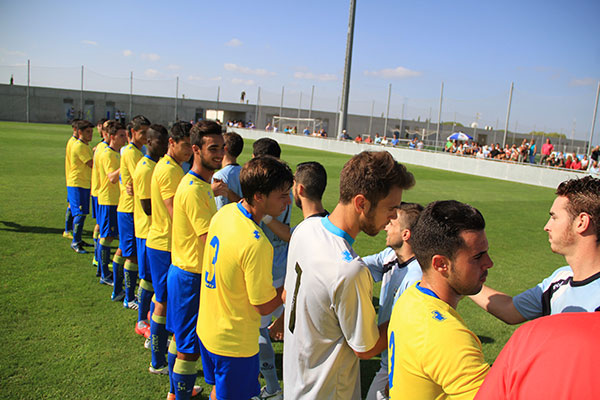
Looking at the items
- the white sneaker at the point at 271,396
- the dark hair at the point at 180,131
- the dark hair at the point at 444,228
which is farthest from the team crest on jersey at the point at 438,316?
the dark hair at the point at 180,131

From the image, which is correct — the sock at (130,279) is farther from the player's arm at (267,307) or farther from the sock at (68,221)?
the sock at (68,221)

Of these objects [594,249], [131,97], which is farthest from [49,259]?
[131,97]

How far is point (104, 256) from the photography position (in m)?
5.73

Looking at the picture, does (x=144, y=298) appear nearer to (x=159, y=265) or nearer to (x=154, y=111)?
(x=159, y=265)

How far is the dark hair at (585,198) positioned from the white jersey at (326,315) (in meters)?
1.17

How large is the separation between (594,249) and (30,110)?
54.5 meters

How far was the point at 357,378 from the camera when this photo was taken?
6.83ft

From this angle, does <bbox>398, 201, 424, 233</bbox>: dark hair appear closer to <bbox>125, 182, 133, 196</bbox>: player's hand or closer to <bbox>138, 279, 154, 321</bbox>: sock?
<bbox>138, 279, 154, 321</bbox>: sock

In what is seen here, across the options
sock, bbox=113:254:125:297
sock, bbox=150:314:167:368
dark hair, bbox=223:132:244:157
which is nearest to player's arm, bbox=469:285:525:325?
sock, bbox=150:314:167:368

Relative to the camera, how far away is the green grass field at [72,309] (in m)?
3.63

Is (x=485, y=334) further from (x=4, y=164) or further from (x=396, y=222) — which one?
(x=4, y=164)

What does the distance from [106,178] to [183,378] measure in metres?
Result: 4.16

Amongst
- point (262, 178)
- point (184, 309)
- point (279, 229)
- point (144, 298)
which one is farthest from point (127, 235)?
point (262, 178)

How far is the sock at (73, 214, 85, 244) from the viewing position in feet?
22.5
